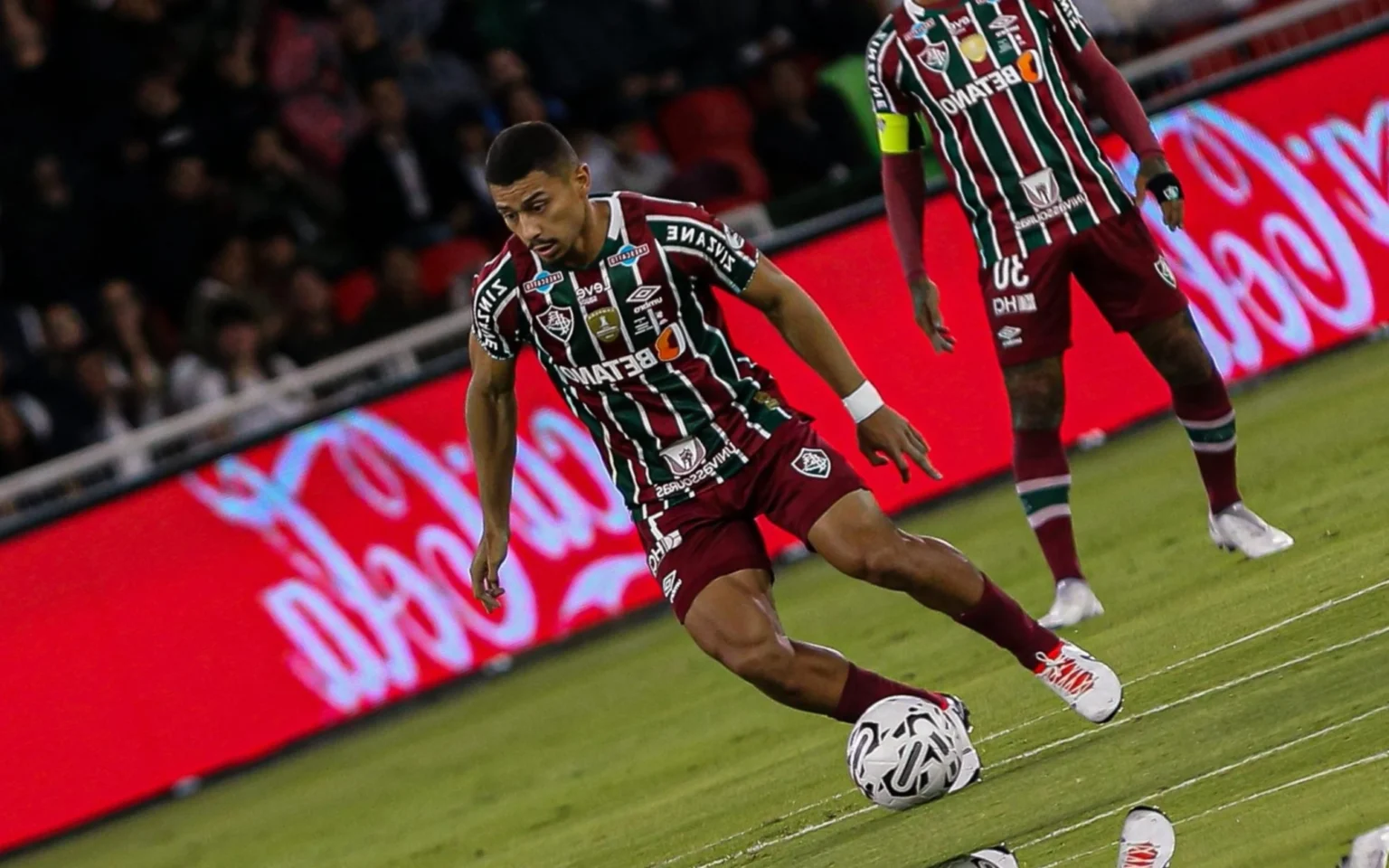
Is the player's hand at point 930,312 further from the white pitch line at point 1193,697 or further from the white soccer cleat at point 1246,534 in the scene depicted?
the white pitch line at point 1193,697

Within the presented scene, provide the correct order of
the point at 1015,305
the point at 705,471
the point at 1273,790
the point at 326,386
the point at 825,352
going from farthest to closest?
the point at 326,386 → the point at 1015,305 → the point at 705,471 → the point at 825,352 → the point at 1273,790

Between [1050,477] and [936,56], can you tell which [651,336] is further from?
[1050,477]

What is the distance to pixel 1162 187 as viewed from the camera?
27.0 ft

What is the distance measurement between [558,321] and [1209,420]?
300cm

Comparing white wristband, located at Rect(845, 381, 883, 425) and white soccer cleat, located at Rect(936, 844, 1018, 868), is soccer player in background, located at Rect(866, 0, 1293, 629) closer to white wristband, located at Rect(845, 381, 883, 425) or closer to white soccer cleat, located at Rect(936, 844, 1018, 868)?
white wristband, located at Rect(845, 381, 883, 425)

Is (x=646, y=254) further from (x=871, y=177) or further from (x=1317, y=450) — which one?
(x=871, y=177)

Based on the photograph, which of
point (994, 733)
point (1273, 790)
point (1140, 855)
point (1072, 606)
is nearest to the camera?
point (1140, 855)

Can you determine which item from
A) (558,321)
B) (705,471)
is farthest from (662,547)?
(558,321)

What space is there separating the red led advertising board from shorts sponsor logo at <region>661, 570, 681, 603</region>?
191 inches

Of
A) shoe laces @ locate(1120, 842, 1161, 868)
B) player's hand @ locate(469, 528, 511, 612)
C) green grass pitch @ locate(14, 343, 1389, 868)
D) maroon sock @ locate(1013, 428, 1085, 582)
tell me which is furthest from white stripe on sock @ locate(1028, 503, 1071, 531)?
shoe laces @ locate(1120, 842, 1161, 868)

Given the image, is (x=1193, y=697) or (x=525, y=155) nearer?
(x=525, y=155)

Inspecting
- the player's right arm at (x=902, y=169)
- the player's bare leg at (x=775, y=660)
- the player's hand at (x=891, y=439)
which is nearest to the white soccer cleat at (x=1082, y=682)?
the player's bare leg at (x=775, y=660)

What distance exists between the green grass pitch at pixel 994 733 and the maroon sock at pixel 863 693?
14.0 inches

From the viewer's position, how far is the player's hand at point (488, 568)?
22.8 ft
